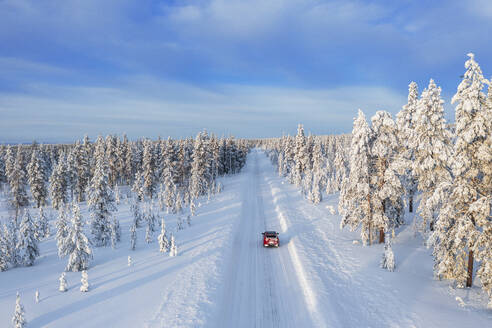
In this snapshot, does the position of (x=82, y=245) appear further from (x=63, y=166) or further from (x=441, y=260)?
(x=63, y=166)

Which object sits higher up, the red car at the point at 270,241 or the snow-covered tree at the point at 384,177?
the snow-covered tree at the point at 384,177

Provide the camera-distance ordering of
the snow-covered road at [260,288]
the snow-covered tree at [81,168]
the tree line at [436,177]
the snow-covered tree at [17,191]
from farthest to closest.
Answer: the snow-covered tree at [81,168]
the snow-covered tree at [17,191]
the tree line at [436,177]
the snow-covered road at [260,288]

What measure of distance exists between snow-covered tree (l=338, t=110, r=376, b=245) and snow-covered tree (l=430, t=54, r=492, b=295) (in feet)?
23.8

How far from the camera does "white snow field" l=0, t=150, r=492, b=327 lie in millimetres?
12188

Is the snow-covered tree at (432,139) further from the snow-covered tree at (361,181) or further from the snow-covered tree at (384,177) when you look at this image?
the snow-covered tree at (361,181)

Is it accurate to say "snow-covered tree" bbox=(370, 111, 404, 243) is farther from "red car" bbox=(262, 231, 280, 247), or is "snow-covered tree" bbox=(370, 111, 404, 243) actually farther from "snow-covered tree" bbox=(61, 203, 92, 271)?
"snow-covered tree" bbox=(61, 203, 92, 271)

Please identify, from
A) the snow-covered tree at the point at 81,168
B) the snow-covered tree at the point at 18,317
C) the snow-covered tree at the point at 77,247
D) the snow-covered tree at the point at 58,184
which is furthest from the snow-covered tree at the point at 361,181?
the snow-covered tree at the point at 58,184

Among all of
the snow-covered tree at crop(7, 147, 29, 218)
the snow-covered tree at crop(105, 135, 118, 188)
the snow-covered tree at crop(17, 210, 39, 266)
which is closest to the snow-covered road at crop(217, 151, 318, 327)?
the snow-covered tree at crop(17, 210, 39, 266)

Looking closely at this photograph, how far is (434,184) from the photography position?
22094 millimetres

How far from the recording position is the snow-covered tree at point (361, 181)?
2241 centimetres

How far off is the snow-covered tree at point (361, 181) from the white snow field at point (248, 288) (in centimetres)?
198

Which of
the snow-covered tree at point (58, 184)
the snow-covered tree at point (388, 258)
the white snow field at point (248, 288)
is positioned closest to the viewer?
the white snow field at point (248, 288)

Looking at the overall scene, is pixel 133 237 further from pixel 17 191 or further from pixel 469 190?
pixel 17 191

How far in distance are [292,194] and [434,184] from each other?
93.8ft
